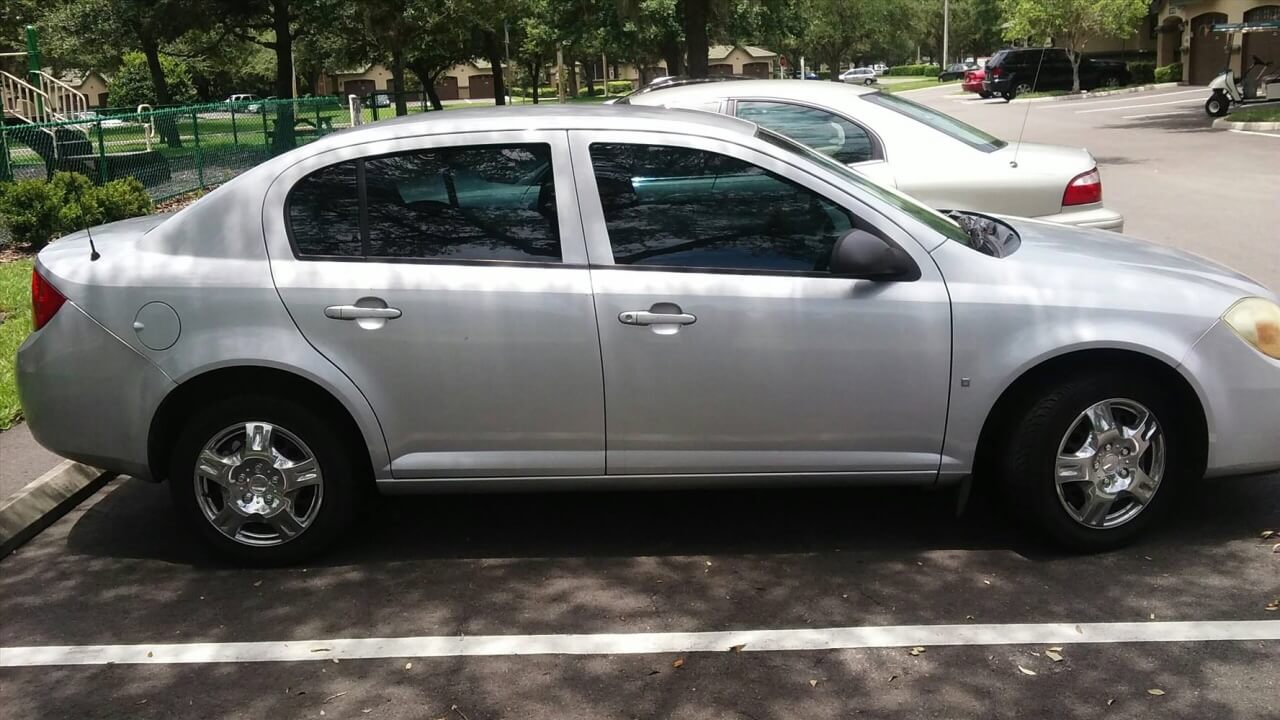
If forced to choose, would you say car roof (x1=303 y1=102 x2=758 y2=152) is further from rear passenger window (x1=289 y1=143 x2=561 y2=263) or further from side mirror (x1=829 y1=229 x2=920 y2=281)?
side mirror (x1=829 y1=229 x2=920 y2=281)

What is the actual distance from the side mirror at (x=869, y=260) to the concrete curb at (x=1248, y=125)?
21.7 metres

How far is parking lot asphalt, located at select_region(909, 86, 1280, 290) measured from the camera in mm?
10922

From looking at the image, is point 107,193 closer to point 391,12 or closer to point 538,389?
point 538,389

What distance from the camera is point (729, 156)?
443cm

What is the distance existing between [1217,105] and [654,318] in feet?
91.2

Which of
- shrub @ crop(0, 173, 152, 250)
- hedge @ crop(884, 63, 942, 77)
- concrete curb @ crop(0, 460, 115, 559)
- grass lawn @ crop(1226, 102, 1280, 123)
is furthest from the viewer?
hedge @ crop(884, 63, 942, 77)

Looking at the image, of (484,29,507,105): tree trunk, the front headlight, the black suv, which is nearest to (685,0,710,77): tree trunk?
the front headlight

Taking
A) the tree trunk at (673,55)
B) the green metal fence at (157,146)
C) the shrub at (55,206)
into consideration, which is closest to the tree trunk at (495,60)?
the tree trunk at (673,55)

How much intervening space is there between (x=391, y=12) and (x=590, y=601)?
27832mm

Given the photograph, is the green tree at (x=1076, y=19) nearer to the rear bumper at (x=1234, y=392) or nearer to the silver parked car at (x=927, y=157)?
the silver parked car at (x=927, y=157)

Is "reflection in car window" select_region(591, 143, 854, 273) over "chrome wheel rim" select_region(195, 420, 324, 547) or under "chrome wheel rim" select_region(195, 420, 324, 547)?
over

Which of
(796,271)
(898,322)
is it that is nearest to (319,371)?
(796,271)

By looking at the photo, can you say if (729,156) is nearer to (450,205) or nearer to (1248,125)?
(450,205)

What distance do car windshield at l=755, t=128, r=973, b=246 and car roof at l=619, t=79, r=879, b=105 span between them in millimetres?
2891
